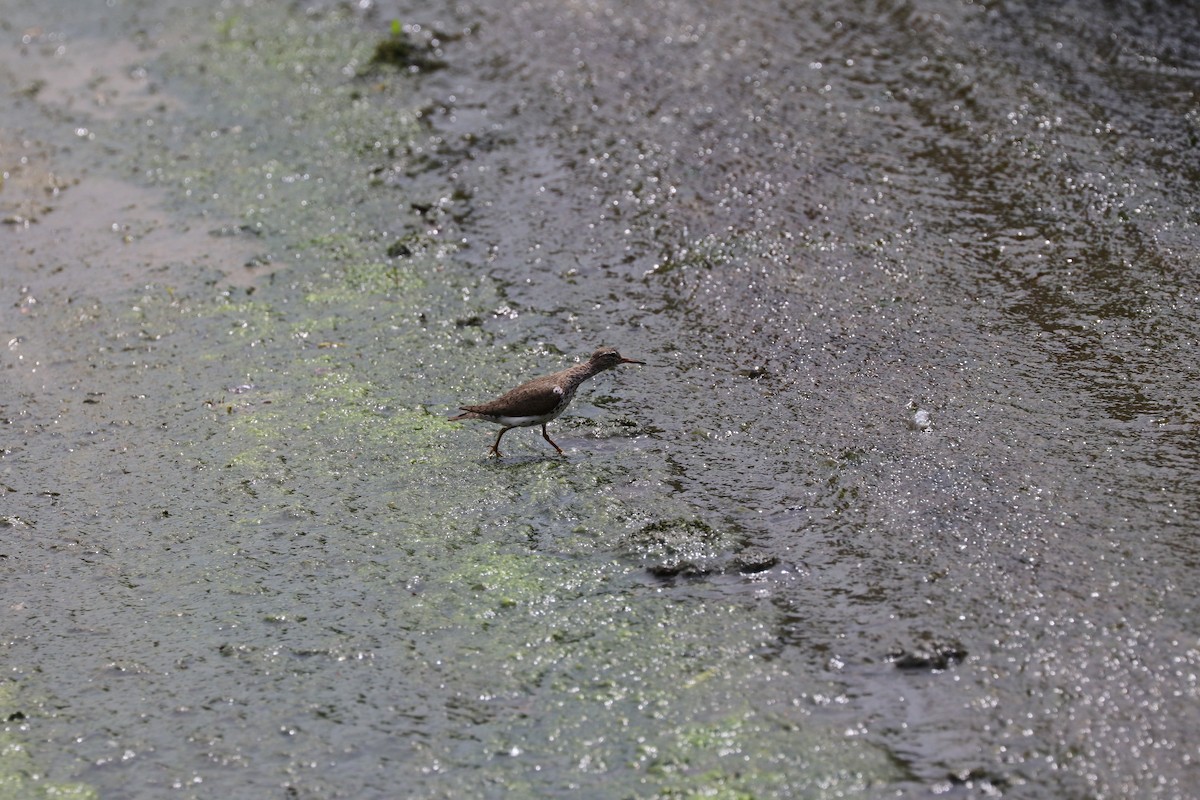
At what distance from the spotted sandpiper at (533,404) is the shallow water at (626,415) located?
0.18m

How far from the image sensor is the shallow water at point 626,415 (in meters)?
3.96

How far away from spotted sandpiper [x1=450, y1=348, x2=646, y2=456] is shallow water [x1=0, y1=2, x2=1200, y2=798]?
179 millimetres

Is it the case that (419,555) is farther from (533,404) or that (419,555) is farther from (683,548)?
(683,548)

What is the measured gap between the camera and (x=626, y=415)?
5500mm

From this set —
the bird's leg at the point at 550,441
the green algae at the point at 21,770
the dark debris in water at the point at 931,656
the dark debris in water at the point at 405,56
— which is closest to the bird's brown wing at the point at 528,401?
the bird's leg at the point at 550,441

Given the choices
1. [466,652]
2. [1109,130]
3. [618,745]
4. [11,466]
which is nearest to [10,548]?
[11,466]

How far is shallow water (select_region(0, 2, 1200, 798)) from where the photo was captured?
3.96m

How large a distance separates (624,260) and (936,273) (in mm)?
1543

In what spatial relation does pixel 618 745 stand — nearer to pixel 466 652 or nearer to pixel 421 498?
pixel 466 652

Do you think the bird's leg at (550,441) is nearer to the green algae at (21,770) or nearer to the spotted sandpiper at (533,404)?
the spotted sandpiper at (533,404)

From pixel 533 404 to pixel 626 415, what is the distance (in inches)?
20.1

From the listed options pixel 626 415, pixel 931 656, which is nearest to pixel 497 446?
pixel 626 415

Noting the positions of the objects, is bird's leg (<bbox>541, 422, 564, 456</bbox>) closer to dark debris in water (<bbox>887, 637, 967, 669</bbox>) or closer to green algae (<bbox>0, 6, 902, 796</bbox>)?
green algae (<bbox>0, 6, 902, 796</bbox>)

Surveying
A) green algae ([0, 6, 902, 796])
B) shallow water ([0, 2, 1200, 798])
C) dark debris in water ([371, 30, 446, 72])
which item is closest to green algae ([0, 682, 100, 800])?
shallow water ([0, 2, 1200, 798])
